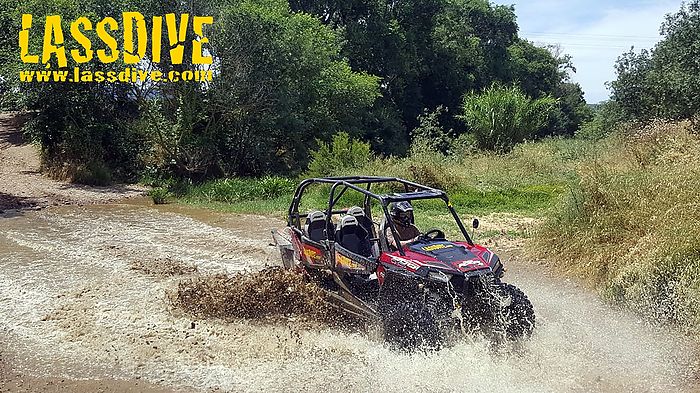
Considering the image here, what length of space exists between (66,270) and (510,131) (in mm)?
22334

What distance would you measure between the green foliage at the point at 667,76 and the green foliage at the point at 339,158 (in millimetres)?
11524

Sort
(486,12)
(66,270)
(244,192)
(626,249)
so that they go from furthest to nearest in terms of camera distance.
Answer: (486,12)
(244,192)
(66,270)
(626,249)

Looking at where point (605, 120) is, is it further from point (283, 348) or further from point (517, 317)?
point (283, 348)

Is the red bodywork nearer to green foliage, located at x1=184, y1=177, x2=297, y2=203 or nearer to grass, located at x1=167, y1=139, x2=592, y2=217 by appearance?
grass, located at x1=167, y1=139, x2=592, y2=217

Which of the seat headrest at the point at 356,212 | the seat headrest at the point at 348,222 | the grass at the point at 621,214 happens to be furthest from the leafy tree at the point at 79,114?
the seat headrest at the point at 348,222

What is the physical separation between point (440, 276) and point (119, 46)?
16563 mm

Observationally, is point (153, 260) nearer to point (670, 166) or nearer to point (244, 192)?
point (244, 192)

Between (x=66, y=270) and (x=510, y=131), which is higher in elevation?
(x=510, y=131)

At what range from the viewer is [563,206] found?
1066 centimetres

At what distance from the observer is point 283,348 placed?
7020mm

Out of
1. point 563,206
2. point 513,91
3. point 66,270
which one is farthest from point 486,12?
point 66,270

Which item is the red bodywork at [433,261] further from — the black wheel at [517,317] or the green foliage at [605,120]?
the green foliage at [605,120]

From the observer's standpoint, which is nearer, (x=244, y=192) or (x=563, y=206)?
(x=563, y=206)

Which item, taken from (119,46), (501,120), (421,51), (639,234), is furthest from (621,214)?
(421,51)
